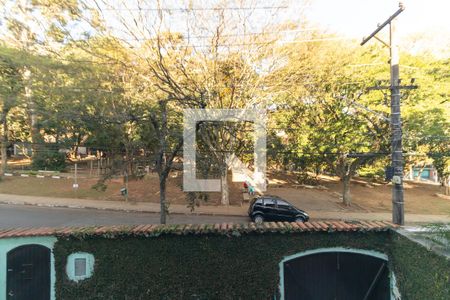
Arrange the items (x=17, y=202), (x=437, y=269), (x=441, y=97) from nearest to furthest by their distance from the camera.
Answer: (x=437, y=269), (x=441, y=97), (x=17, y=202)

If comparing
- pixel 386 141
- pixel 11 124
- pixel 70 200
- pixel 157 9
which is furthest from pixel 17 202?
pixel 386 141

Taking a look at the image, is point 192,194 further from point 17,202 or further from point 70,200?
point 17,202

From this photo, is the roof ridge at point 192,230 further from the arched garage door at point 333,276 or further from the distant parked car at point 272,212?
the distant parked car at point 272,212

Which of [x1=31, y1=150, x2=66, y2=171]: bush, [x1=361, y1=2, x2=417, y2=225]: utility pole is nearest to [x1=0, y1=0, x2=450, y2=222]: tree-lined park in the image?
[x1=361, y1=2, x2=417, y2=225]: utility pole

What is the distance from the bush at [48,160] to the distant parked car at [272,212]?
72.5 ft

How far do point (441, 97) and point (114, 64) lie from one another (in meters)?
16.2

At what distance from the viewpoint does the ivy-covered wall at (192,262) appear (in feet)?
24.5

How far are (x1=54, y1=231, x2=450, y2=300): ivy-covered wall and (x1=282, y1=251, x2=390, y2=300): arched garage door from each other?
0.30 meters

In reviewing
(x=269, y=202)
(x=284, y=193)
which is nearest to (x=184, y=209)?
(x=269, y=202)

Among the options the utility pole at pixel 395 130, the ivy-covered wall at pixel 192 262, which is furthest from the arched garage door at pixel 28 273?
the utility pole at pixel 395 130

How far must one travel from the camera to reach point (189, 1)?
11719mm

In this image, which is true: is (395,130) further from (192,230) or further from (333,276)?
(192,230)

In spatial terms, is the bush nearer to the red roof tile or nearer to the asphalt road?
the asphalt road

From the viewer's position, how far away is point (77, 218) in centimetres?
1516
